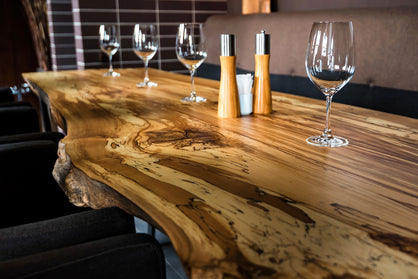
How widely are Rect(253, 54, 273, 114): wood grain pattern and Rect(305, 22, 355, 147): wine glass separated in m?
0.28

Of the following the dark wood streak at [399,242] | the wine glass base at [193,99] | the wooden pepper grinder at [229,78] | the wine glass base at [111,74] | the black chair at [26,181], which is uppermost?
the wooden pepper grinder at [229,78]

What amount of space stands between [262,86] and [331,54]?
1.06 ft

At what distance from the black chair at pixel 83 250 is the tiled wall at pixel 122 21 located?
2813 millimetres

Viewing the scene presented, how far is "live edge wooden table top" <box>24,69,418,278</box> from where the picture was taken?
0.43m

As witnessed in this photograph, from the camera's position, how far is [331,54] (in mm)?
765

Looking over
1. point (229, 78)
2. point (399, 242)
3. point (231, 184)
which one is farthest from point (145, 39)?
point (399, 242)

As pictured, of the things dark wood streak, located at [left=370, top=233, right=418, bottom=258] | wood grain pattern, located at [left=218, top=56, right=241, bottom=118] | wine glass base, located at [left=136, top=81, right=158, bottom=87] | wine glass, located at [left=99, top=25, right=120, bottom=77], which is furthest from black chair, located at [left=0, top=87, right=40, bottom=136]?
dark wood streak, located at [left=370, top=233, right=418, bottom=258]

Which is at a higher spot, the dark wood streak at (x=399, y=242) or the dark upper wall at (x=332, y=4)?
the dark upper wall at (x=332, y=4)

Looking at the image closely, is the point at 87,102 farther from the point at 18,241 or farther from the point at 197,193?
the point at 197,193

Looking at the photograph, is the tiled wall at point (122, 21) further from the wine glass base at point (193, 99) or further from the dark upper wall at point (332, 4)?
the wine glass base at point (193, 99)

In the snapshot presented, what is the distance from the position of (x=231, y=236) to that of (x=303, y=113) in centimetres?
74

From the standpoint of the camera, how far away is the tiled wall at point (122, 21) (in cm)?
324

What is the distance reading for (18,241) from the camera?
0.65 m

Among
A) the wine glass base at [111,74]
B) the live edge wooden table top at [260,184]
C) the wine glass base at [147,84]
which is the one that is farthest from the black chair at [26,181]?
the wine glass base at [111,74]
